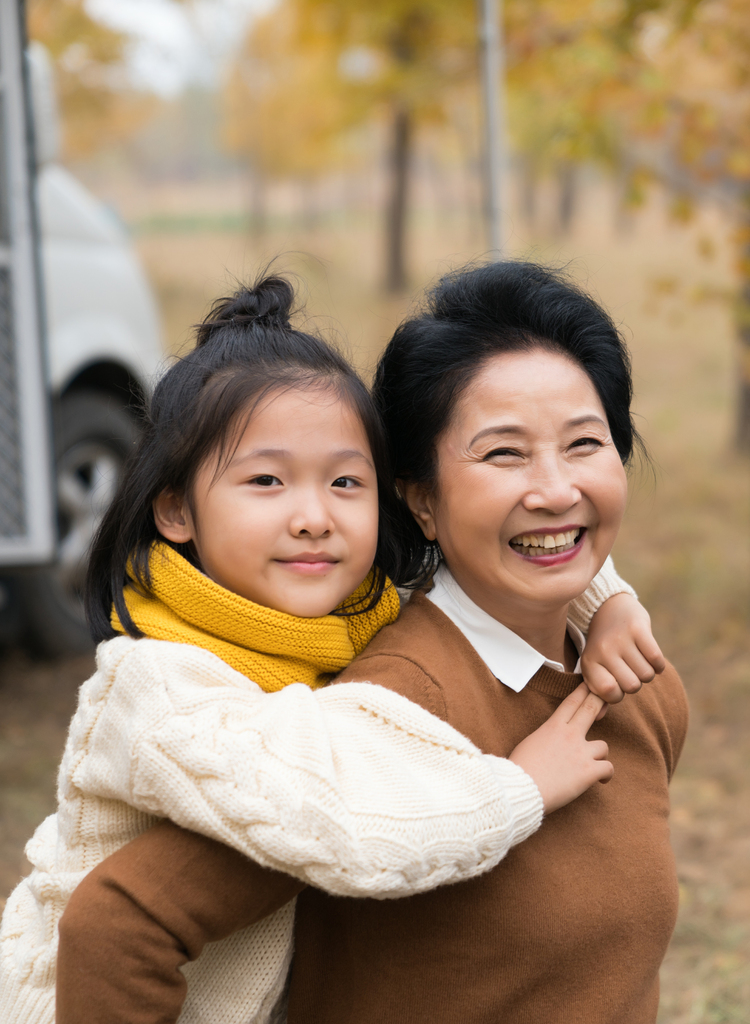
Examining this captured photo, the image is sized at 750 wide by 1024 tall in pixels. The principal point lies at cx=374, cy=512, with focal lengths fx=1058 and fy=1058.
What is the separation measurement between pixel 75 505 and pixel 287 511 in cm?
303

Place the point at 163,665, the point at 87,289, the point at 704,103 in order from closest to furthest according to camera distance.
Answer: the point at 163,665 → the point at 87,289 → the point at 704,103

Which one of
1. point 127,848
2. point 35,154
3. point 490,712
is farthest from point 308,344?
point 35,154

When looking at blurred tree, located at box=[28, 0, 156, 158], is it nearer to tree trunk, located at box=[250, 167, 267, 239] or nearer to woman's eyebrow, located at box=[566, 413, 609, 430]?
tree trunk, located at box=[250, 167, 267, 239]

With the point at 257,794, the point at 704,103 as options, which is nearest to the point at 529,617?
the point at 257,794

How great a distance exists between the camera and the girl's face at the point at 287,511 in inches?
54.6

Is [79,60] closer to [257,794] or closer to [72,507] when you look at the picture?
[72,507]

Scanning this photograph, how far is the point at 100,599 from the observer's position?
58.1 inches

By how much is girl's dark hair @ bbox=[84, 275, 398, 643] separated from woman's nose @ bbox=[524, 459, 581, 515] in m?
0.23

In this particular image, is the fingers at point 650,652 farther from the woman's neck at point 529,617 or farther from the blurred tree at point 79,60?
the blurred tree at point 79,60

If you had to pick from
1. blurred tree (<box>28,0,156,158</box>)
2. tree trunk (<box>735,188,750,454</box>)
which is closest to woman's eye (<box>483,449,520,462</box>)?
tree trunk (<box>735,188,750,454</box>)

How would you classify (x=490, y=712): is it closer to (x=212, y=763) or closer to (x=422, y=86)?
(x=212, y=763)

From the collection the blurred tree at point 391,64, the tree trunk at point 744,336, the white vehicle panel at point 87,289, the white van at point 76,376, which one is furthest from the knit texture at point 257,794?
the blurred tree at point 391,64

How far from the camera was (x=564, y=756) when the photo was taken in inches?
55.2

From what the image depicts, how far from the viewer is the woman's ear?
1.56 m
